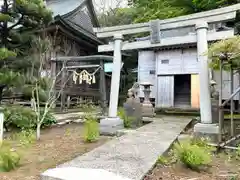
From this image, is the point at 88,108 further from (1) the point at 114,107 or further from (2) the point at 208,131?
(2) the point at 208,131

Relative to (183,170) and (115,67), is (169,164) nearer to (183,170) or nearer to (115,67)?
(183,170)

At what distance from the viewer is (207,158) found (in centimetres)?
388

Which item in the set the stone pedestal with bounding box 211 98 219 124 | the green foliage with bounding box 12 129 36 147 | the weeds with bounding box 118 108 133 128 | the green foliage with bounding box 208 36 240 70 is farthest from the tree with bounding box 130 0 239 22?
the green foliage with bounding box 12 129 36 147

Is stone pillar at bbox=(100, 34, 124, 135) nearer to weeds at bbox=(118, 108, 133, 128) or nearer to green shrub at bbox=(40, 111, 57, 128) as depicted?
weeds at bbox=(118, 108, 133, 128)

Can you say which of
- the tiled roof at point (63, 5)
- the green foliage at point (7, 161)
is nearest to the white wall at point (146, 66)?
the tiled roof at point (63, 5)

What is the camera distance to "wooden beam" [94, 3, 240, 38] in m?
6.05

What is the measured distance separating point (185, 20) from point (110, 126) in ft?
12.0

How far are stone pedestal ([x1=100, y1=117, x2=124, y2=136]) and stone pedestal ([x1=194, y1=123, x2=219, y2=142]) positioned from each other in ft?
7.27

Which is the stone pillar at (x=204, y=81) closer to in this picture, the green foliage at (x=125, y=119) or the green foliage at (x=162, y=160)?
the green foliage at (x=162, y=160)

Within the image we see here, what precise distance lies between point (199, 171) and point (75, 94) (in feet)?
37.3

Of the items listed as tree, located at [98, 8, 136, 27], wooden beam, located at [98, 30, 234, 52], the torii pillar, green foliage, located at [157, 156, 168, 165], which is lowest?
green foliage, located at [157, 156, 168, 165]

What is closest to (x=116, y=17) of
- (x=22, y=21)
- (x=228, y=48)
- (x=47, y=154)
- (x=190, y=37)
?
(x=22, y=21)

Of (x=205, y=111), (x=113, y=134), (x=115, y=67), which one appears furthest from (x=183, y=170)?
(x=115, y=67)

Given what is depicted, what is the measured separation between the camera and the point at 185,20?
21.8ft
